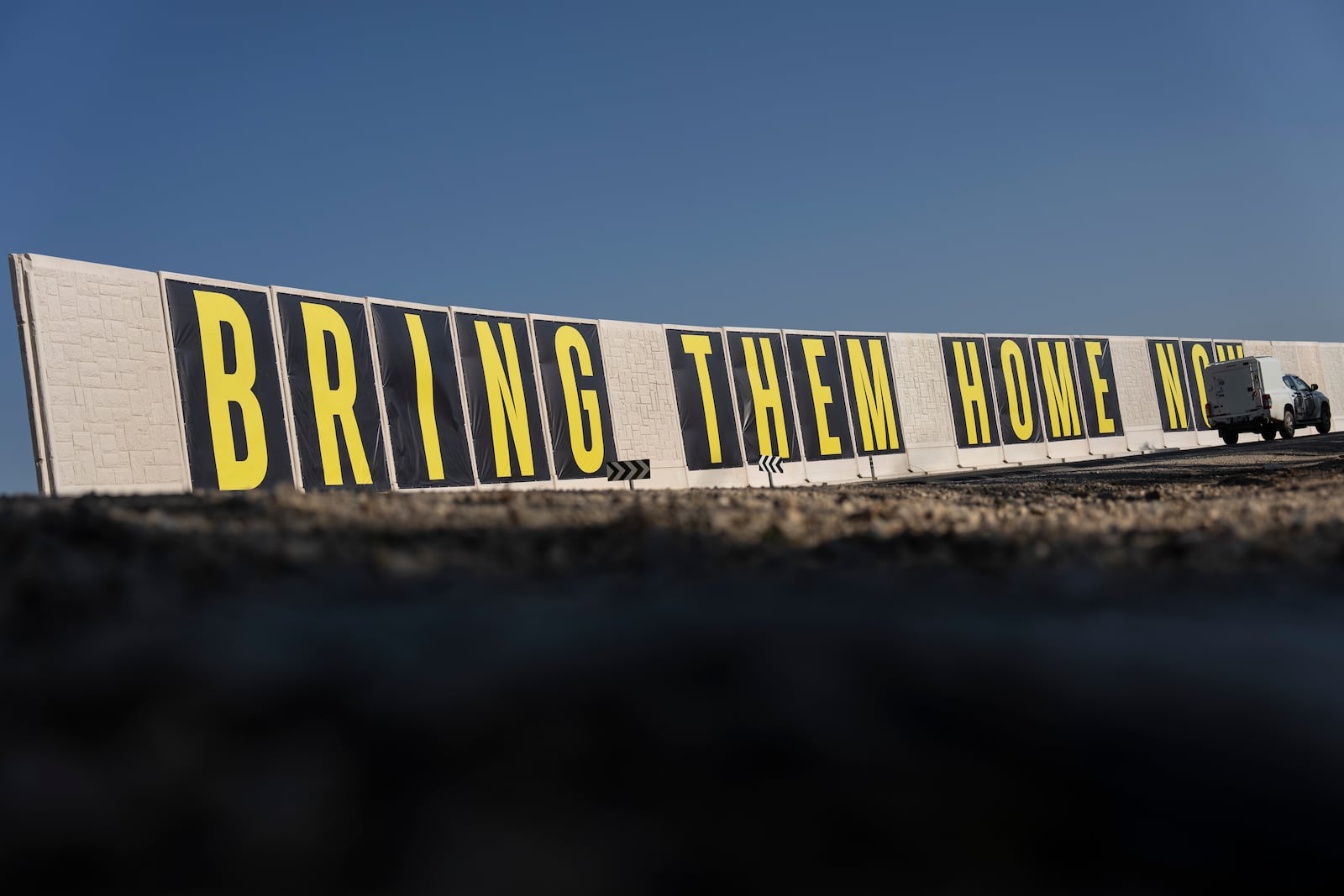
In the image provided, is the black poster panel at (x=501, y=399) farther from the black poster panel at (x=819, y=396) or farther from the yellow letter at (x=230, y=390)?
the black poster panel at (x=819, y=396)

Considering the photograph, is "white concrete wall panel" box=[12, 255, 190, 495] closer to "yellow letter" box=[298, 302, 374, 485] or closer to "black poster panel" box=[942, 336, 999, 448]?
"yellow letter" box=[298, 302, 374, 485]

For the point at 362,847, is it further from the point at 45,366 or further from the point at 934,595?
the point at 45,366

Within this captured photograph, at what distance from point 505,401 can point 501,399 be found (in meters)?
0.09

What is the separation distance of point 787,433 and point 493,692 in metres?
24.5

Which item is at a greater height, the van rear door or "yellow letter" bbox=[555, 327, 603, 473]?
"yellow letter" bbox=[555, 327, 603, 473]

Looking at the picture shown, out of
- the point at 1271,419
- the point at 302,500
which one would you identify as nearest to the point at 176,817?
the point at 302,500

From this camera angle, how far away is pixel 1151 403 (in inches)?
1527

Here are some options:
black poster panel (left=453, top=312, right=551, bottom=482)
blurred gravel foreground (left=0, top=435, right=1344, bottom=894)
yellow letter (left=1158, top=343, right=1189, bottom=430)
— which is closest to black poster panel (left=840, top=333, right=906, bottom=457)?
black poster panel (left=453, top=312, right=551, bottom=482)

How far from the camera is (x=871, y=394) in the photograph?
95.1ft

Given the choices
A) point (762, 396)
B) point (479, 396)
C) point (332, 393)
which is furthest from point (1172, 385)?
point (332, 393)

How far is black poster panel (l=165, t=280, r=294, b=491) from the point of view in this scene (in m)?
15.0

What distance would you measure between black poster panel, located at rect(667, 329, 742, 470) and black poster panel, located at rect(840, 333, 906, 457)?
4741 millimetres

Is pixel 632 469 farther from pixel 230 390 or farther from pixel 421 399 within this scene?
pixel 230 390

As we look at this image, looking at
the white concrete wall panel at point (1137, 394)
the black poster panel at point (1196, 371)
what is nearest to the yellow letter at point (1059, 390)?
the white concrete wall panel at point (1137, 394)
